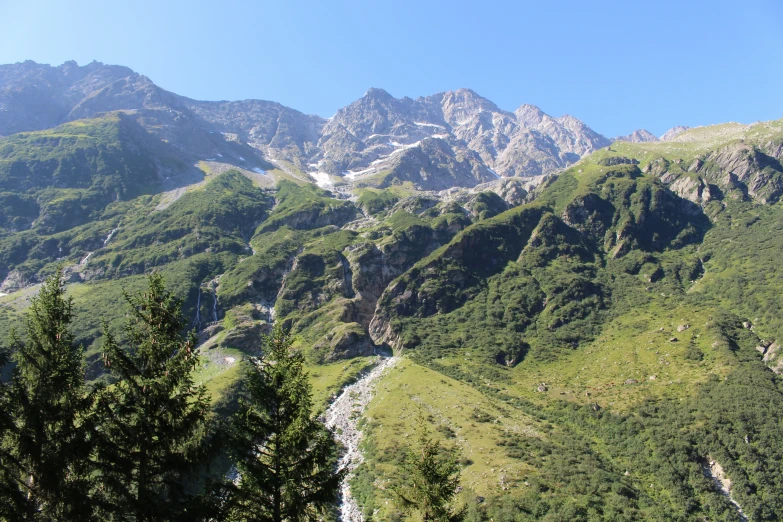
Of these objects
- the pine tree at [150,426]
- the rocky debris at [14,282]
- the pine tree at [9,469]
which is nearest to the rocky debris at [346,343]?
the pine tree at [150,426]

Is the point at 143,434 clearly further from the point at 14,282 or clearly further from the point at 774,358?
the point at 14,282

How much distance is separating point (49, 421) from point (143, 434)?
3835mm

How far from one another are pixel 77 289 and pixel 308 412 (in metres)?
210

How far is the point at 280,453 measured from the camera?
1920 cm

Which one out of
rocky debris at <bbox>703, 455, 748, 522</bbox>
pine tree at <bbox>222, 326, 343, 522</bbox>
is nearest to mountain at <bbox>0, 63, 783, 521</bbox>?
rocky debris at <bbox>703, 455, 748, 522</bbox>

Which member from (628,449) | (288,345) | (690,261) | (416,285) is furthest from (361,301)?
(288,345)

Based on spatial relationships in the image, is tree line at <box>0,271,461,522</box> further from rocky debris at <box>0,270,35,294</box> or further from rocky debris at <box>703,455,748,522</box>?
rocky debris at <box>0,270,35,294</box>

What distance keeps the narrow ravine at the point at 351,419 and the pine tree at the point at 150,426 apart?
5279 cm

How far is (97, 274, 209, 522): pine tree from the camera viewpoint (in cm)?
1703

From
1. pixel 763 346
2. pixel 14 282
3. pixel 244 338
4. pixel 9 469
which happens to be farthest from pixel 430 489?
pixel 14 282

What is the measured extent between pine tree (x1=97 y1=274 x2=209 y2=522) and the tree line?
43 millimetres

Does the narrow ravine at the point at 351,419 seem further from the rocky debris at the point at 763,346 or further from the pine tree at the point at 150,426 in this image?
the rocky debris at the point at 763,346

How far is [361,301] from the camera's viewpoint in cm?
17750

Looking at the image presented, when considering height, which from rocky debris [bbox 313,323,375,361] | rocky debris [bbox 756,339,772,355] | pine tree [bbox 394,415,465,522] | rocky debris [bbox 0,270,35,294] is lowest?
pine tree [bbox 394,415,465,522]
